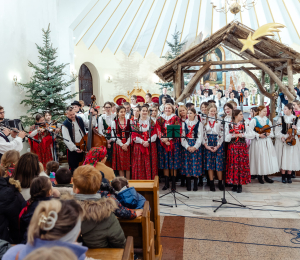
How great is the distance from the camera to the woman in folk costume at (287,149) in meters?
5.52

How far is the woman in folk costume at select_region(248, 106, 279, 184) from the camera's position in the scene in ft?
17.9

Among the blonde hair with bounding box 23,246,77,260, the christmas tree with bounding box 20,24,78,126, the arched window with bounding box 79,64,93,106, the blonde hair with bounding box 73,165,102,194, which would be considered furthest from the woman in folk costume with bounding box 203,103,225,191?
the arched window with bounding box 79,64,93,106

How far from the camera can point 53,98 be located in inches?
306

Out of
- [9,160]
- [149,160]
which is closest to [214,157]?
[149,160]

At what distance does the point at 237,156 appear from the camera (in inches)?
194

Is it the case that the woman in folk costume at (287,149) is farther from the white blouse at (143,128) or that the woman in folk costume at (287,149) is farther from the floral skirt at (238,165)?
the white blouse at (143,128)

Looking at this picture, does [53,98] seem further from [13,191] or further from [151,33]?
[151,33]

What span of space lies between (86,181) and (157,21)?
484 inches

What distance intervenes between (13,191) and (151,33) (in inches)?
488

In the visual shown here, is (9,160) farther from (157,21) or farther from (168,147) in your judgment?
(157,21)

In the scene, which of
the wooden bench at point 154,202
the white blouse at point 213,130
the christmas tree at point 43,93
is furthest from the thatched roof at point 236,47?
the wooden bench at point 154,202

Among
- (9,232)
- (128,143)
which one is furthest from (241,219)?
(9,232)

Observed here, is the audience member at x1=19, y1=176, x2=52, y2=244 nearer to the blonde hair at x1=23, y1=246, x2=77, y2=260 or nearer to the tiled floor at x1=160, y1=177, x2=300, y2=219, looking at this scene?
the blonde hair at x1=23, y1=246, x2=77, y2=260

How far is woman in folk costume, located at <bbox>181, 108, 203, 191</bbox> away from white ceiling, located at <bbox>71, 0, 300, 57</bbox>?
332 inches
